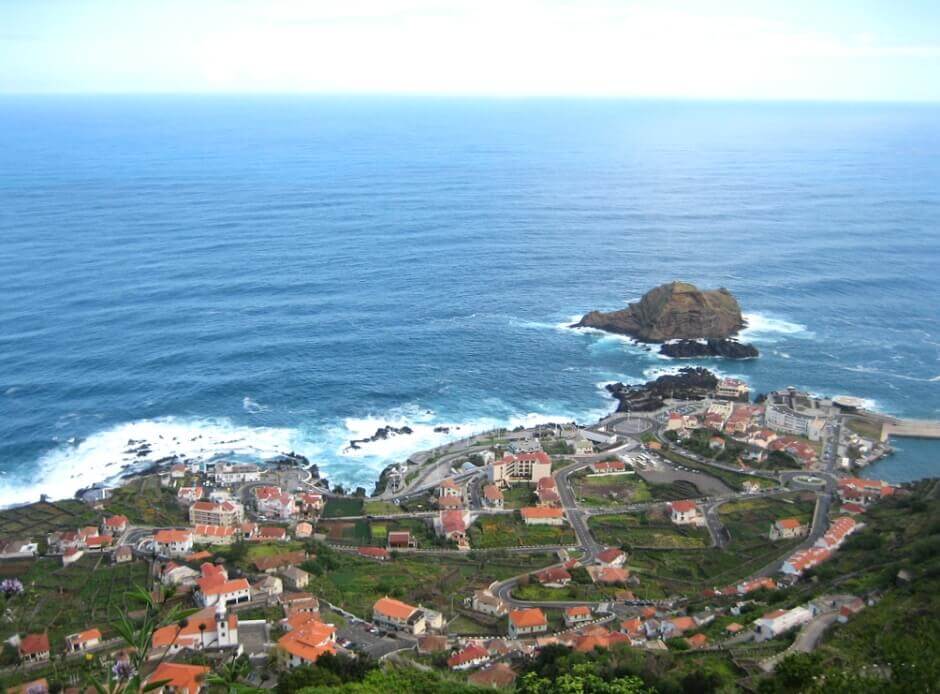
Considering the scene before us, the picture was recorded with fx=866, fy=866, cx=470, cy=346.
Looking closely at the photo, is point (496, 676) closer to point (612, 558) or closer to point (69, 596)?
point (612, 558)

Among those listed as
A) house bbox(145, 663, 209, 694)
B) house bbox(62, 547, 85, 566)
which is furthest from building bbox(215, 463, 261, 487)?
house bbox(145, 663, 209, 694)

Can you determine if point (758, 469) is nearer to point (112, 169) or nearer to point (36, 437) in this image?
point (36, 437)

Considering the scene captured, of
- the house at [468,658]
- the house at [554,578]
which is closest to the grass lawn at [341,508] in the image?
the house at [554,578]

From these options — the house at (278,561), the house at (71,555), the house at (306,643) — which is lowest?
the house at (71,555)

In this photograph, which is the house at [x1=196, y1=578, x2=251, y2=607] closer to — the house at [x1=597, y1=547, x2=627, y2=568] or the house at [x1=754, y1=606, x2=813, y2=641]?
the house at [x1=597, y1=547, x2=627, y2=568]

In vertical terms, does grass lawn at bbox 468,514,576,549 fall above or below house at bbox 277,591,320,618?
below

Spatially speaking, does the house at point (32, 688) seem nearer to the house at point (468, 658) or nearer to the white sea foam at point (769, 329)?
the house at point (468, 658)

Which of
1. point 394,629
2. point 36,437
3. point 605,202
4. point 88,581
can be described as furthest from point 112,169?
point 394,629
